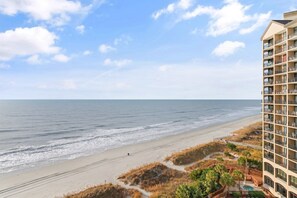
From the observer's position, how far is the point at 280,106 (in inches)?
1124

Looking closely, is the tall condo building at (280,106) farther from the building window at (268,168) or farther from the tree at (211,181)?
the tree at (211,181)

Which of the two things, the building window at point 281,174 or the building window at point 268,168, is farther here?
the building window at point 268,168

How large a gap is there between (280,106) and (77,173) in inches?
1283

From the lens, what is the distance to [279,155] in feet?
91.5

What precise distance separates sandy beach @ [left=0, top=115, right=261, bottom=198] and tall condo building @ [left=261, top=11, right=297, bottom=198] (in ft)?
70.9

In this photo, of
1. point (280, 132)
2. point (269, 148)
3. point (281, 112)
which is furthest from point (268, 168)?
point (281, 112)

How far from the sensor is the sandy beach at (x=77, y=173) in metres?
33.9

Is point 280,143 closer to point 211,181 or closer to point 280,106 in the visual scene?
point 280,106

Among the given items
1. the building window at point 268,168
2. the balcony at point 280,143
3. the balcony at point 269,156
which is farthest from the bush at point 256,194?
the balcony at point 280,143

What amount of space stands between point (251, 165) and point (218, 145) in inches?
760

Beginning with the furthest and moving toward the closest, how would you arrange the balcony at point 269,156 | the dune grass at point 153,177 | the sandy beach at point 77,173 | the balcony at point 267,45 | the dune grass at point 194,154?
the dune grass at point 194,154 → the sandy beach at point 77,173 → the dune grass at point 153,177 → the balcony at point 267,45 → the balcony at point 269,156

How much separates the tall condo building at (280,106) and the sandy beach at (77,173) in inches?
850

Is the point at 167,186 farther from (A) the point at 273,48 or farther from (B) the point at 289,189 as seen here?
(A) the point at 273,48

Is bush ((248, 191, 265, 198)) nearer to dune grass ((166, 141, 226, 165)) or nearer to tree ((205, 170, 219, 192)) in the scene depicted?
tree ((205, 170, 219, 192))
